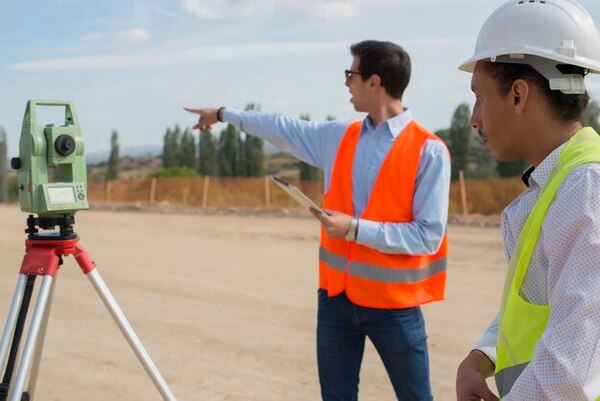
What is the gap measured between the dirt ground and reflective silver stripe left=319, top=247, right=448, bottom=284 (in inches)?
70.6

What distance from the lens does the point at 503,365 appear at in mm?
1647

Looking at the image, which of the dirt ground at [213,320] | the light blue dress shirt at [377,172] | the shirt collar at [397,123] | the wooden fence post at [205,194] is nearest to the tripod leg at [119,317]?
the light blue dress shirt at [377,172]

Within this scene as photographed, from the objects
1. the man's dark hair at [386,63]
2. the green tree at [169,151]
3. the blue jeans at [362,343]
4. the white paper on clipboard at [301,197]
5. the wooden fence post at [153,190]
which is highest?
the man's dark hair at [386,63]

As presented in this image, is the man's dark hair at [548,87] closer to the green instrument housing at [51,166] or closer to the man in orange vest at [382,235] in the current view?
the man in orange vest at [382,235]

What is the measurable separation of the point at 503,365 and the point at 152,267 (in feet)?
29.5

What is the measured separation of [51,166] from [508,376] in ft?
7.56

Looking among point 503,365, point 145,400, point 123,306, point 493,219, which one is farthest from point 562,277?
point 493,219

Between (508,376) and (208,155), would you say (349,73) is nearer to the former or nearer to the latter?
(508,376)

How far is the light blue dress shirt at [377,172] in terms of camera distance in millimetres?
3322

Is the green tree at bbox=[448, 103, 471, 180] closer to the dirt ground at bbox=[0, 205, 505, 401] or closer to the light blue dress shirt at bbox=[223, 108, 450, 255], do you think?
the dirt ground at bbox=[0, 205, 505, 401]

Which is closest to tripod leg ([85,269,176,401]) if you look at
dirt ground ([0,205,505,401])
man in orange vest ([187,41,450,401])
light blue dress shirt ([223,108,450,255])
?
man in orange vest ([187,41,450,401])

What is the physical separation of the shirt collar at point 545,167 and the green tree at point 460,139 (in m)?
25.2

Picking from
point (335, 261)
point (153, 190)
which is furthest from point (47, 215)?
point (153, 190)

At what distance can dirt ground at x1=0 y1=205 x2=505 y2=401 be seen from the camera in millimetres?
5277
